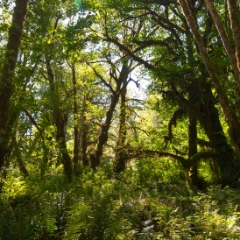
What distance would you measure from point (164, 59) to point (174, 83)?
6.17 feet

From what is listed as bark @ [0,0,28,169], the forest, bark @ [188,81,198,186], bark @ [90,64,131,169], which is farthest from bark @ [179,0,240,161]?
bark @ [90,64,131,169]

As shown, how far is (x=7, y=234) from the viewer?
4438mm

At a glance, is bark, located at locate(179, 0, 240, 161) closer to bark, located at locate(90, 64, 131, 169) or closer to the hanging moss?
the hanging moss

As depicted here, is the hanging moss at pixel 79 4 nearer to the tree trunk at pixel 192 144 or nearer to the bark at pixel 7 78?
the bark at pixel 7 78

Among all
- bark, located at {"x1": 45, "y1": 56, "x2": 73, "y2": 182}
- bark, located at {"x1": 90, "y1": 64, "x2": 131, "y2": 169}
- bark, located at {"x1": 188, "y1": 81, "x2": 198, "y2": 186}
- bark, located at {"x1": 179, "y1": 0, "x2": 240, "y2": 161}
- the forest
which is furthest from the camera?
bark, located at {"x1": 90, "y1": 64, "x2": 131, "y2": 169}

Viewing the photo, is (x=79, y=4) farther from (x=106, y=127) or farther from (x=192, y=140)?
(x=106, y=127)

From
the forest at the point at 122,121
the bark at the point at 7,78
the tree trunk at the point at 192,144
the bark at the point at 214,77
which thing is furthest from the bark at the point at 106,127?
the bark at the point at 214,77

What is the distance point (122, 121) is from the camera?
73.4ft

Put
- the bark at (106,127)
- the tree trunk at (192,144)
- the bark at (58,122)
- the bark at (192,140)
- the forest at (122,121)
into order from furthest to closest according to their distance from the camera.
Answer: the bark at (106,127)
the bark at (58,122)
the tree trunk at (192,144)
the bark at (192,140)
the forest at (122,121)

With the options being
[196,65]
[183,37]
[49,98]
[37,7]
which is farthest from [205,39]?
[49,98]

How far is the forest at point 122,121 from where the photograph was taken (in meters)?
5.12

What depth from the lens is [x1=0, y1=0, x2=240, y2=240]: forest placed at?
5125 millimetres

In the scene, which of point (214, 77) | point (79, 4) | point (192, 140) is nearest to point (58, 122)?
point (79, 4)

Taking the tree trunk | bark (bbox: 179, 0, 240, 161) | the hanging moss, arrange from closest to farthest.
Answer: bark (bbox: 179, 0, 240, 161)
the hanging moss
the tree trunk
